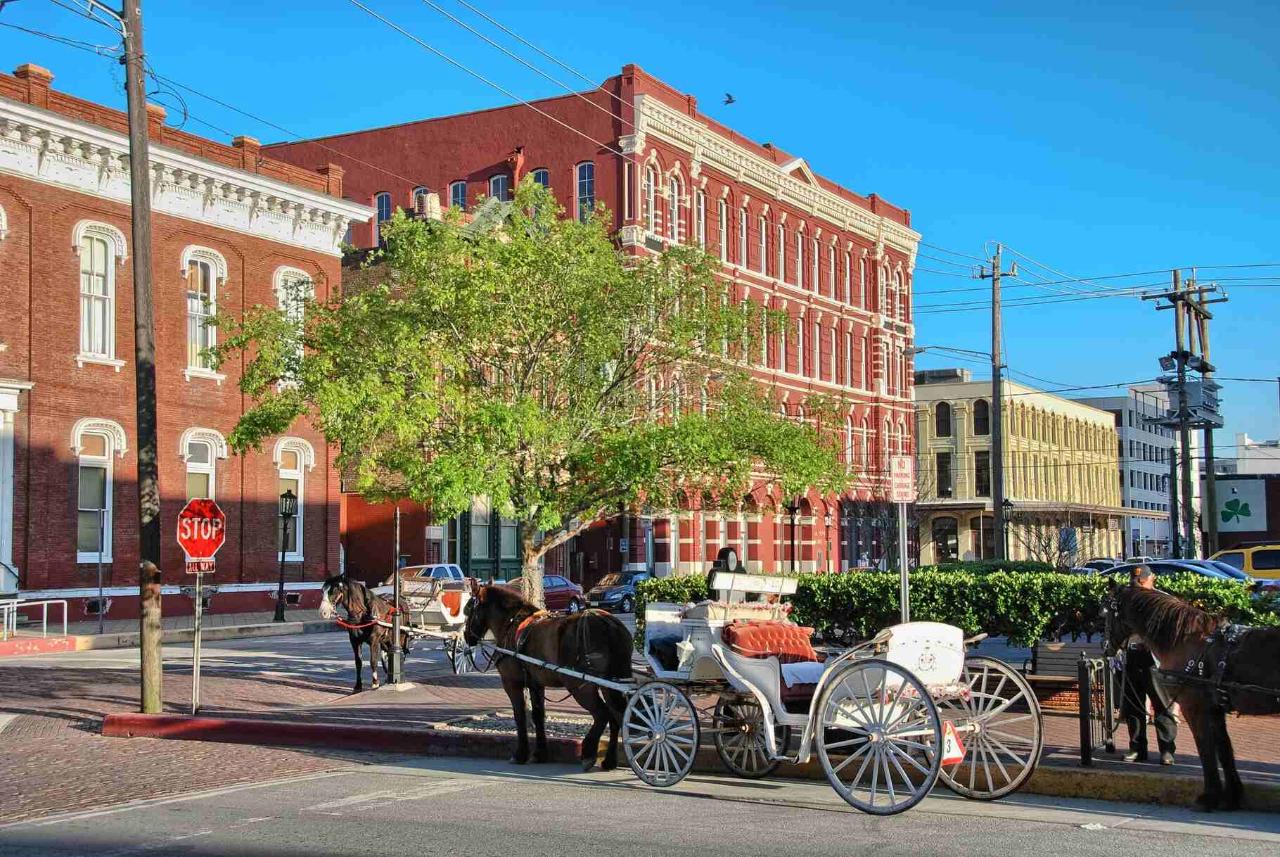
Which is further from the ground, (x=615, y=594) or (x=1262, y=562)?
(x=1262, y=562)

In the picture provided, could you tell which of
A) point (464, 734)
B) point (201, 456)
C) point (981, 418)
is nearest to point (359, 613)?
point (464, 734)

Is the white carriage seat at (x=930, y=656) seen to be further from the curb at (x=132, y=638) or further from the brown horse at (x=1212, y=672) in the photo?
the curb at (x=132, y=638)

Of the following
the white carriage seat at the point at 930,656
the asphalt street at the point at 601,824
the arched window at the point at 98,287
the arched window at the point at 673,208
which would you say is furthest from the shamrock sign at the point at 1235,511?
the white carriage seat at the point at 930,656

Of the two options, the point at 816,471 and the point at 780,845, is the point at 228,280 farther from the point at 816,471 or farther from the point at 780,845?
the point at 780,845

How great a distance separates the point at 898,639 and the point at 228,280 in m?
31.8

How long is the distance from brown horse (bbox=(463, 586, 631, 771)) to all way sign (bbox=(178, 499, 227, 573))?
445cm

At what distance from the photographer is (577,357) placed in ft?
57.0

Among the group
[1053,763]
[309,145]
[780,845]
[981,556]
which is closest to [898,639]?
[780,845]

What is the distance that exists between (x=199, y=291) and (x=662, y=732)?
1175 inches

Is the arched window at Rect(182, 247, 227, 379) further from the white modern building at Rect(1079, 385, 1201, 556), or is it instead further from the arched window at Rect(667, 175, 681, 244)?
the white modern building at Rect(1079, 385, 1201, 556)

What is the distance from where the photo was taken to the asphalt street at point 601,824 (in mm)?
8898

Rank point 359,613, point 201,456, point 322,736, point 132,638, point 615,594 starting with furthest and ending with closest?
point 615,594, point 201,456, point 132,638, point 359,613, point 322,736

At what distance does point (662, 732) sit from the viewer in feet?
35.9

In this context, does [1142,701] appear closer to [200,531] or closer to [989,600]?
[989,600]
